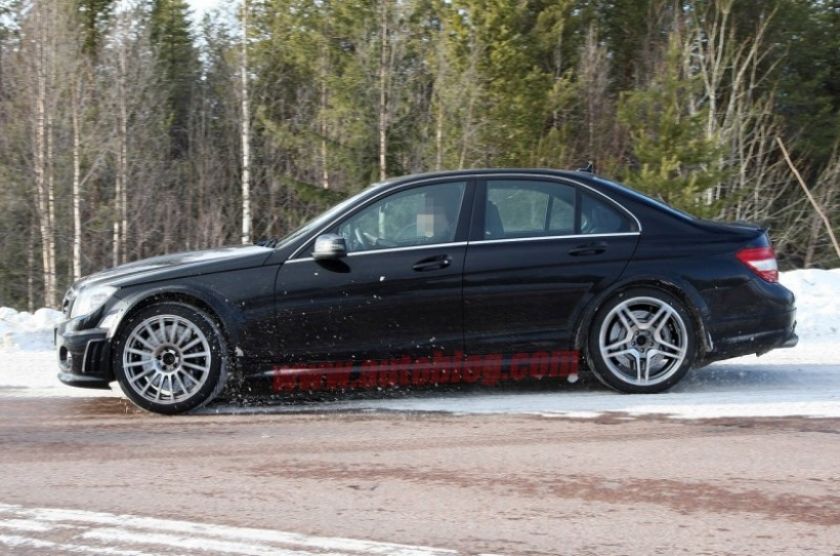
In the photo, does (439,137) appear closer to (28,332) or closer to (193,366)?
(28,332)

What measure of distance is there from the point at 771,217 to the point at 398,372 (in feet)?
91.8

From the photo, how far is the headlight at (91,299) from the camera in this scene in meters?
6.68

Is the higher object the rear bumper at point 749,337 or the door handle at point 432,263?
the door handle at point 432,263

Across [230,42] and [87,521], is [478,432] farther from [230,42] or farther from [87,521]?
[230,42]

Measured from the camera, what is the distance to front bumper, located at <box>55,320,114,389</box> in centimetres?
661

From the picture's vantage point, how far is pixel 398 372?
6664mm

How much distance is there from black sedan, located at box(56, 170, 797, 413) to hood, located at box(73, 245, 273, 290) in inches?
0.6

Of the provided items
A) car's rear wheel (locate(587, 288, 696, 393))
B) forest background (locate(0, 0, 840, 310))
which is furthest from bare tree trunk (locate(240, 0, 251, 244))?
car's rear wheel (locate(587, 288, 696, 393))

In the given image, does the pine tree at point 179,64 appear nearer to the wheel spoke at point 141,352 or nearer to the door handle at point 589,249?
the wheel spoke at point 141,352

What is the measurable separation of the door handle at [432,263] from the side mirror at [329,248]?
493mm

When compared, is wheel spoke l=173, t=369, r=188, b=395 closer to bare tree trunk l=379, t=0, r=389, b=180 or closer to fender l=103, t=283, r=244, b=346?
fender l=103, t=283, r=244, b=346

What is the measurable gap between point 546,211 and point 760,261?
152cm

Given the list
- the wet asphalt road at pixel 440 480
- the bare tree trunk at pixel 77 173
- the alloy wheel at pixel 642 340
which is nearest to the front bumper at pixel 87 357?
the wet asphalt road at pixel 440 480

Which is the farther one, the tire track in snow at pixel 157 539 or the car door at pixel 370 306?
the car door at pixel 370 306
